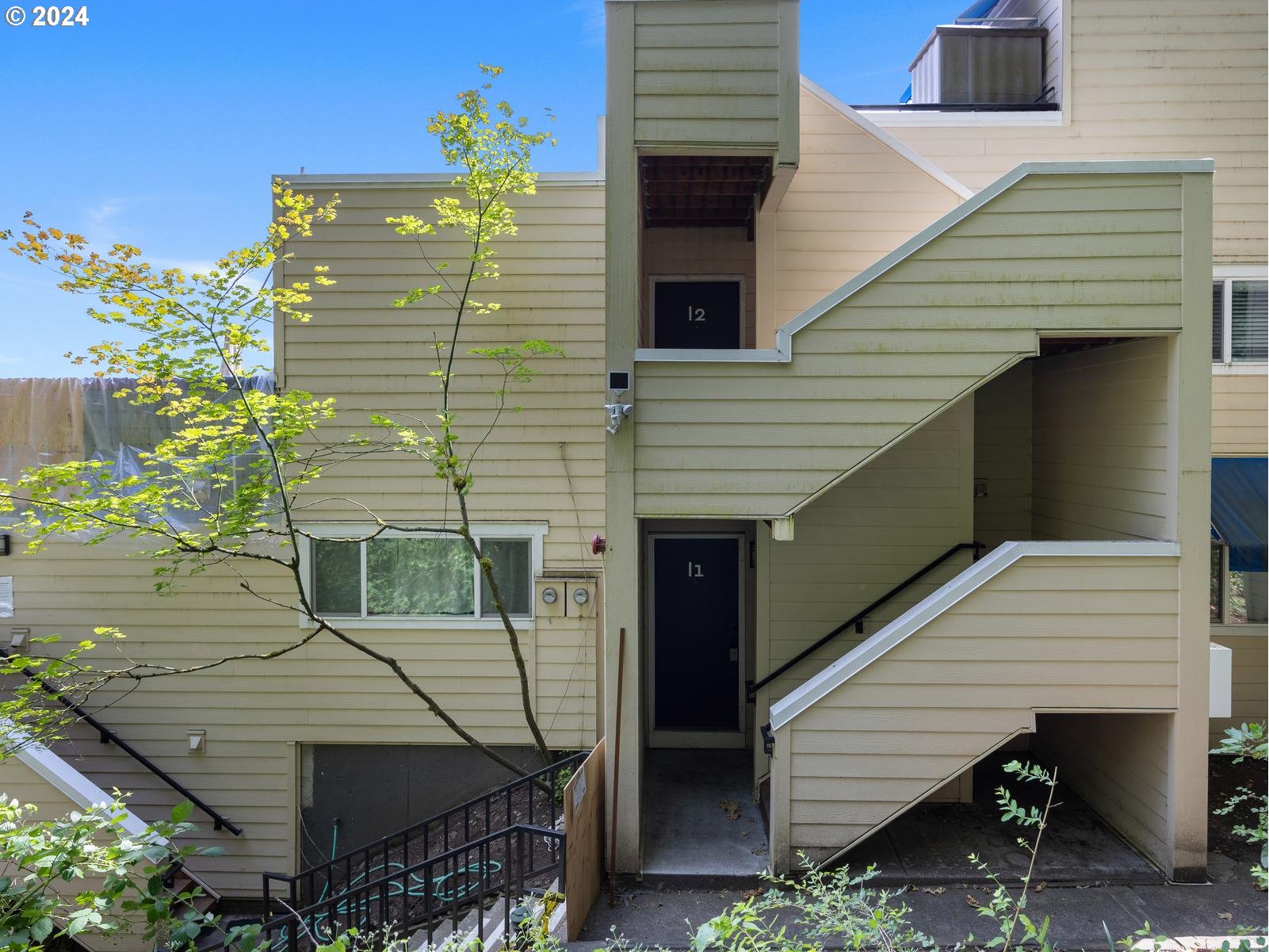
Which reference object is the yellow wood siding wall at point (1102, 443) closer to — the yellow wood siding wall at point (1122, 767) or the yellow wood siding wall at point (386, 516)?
the yellow wood siding wall at point (1122, 767)

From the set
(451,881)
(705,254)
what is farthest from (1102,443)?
(451,881)

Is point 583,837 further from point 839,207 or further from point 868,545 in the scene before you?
point 839,207

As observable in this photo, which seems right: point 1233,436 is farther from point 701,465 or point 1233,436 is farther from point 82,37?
point 82,37

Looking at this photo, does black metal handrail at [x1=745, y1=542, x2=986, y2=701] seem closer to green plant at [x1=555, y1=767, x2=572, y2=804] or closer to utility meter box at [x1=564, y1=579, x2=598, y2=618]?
utility meter box at [x1=564, y1=579, x2=598, y2=618]

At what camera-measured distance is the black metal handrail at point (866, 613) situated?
7219 mm

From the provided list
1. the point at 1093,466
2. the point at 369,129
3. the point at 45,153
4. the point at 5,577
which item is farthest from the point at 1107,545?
the point at 45,153

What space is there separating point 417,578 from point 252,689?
204 cm

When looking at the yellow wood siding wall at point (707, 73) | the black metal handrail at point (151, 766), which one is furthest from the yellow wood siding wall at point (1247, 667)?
the black metal handrail at point (151, 766)

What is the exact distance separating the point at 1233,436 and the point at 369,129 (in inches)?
422

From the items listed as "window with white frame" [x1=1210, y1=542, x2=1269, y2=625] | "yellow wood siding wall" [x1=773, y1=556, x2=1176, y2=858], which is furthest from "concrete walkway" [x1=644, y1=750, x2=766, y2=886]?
"window with white frame" [x1=1210, y1=542, x2=1269, y2=625]

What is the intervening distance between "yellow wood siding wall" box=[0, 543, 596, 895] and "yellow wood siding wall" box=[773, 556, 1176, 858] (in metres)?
2.74

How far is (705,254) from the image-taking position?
327 inches

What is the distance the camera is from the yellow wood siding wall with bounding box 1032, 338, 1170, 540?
5.86m

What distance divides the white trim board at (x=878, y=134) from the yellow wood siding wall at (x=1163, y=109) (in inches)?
40.5
